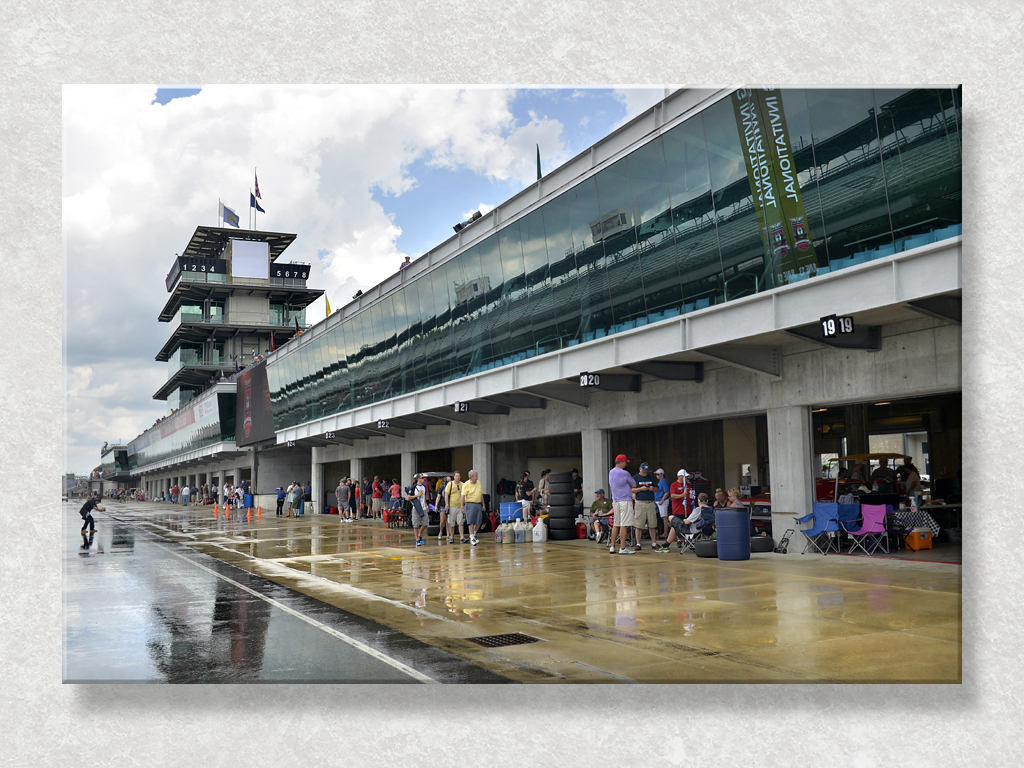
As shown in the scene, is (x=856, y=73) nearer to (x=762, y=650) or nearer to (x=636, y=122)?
(x=762, y=650)

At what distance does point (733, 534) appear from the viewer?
49.1 ft

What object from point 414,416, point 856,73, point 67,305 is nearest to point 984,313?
point 856,73

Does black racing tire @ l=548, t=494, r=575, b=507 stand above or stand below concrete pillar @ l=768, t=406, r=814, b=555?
below

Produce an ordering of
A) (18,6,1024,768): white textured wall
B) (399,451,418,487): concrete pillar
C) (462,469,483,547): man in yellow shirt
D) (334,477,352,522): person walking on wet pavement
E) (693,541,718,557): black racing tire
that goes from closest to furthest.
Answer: (18,6,1024,768): white textured wall
(693,541,718,557): black racing tire
(462,469,483,547): man in yellow shirt
(399,451,418,487): concrete pillar
(334,477,352,522): person walking on wet pavement

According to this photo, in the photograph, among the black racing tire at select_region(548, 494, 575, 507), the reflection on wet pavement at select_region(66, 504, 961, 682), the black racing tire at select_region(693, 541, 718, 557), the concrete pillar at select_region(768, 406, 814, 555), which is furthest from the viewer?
the black racing tire at select_region(548, 494, 575, 507)

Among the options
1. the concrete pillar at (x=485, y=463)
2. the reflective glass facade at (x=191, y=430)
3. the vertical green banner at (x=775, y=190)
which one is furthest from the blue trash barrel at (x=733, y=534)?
the reflective glass facade at (x=191, y=430)

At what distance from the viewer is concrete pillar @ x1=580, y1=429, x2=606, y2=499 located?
871 inches

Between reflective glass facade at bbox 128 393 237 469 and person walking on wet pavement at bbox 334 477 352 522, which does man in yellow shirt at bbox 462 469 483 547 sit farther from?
reflective glass facade at bbox 128 393 237 469

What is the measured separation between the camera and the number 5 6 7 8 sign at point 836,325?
12719 millimetres

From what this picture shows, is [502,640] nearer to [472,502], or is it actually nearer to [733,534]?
[733,534]

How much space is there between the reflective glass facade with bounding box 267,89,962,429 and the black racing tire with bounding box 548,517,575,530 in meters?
4.42

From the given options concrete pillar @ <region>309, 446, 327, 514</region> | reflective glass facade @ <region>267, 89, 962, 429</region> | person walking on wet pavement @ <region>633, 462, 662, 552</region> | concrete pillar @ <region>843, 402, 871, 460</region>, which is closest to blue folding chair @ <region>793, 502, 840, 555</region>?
person walking on wet pavement @ <region>633, 462, 662, 552</region>

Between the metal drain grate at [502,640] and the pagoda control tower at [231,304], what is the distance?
75572mm

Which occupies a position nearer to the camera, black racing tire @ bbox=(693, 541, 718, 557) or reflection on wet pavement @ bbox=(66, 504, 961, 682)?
reflection on wet pavement @ bbox=(66, 504, 961, 682)
